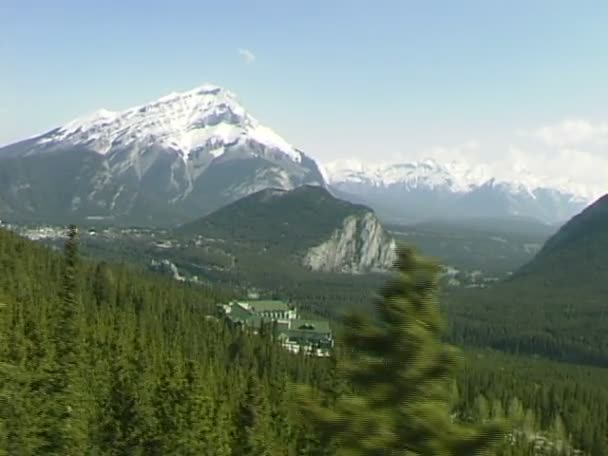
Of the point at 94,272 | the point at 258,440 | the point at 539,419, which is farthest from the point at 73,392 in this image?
the point at 94,272

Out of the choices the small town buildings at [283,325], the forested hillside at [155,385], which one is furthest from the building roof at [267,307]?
the forested hillside at [155,385]

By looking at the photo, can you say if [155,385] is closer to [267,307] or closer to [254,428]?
[254,428]

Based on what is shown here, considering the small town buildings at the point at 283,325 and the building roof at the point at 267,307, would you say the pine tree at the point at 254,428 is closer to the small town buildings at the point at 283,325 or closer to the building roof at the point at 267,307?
the small town buildings at the point at 283,325

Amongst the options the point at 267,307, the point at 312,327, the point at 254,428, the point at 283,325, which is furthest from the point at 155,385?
the point at 267,307

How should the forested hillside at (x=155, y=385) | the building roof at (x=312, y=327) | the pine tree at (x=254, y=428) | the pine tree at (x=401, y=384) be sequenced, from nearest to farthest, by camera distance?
1. the pine tree at (x=401, y=384)
2. the forested hillside at (x=155, y=385)
3. the pine tree at (x=254, y=428)
4. the building roof at (x=312, y=327)

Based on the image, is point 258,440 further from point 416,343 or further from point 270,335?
point 270,335

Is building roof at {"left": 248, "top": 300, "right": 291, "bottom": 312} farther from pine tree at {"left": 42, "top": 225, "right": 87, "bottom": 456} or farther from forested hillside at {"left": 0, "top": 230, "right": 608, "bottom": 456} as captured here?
pine tree at {"left": 42, "top": 225, "right": 87, "bottom": 456}
